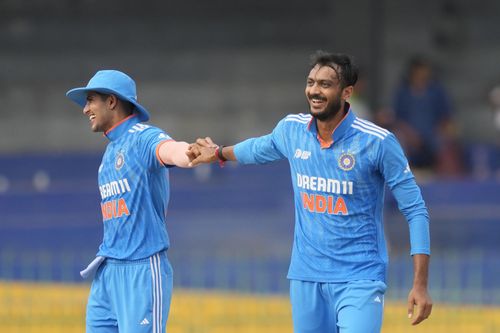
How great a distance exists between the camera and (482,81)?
17.5 meters

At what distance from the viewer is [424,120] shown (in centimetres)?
1622

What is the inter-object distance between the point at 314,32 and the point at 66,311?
7131mm

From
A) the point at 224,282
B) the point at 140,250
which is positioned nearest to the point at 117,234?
the point at 140,250

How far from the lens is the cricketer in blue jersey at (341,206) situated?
696 cm

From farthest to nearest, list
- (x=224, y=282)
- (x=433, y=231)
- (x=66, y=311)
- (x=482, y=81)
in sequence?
(x=482, y=81)
(x=433, y=231)
(x=224, y=282)
(x=66, y=311)

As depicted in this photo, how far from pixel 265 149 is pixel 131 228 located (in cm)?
87

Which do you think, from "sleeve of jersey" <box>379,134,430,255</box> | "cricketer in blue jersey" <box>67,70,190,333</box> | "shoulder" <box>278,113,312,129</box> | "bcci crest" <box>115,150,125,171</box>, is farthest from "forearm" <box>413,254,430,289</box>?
"bcci crest" <box>115,150,125,171</box>

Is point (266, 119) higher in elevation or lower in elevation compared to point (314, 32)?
lower

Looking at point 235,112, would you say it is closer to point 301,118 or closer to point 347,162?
point 301,118

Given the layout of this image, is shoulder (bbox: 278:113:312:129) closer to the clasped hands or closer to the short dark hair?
the short dark hair

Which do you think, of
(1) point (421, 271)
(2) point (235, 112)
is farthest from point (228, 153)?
(2) point (235, 112)

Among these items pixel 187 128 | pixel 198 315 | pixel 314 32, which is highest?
pixel 314 32

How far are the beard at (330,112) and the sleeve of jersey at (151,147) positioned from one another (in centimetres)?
89

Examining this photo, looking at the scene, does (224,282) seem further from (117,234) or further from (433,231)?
(117,234)
